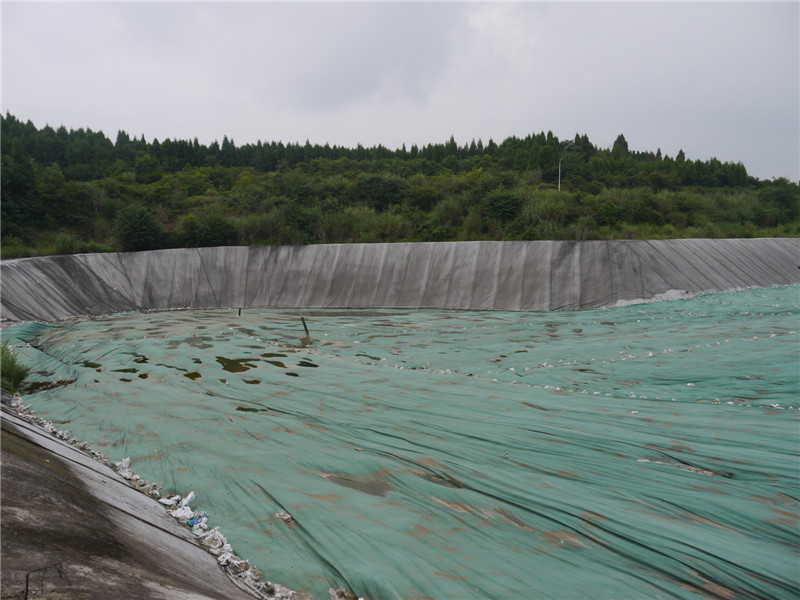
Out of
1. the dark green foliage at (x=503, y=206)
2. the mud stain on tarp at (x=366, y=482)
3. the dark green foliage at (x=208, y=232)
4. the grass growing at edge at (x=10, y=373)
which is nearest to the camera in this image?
the mud stain on tarp at (x=366, y=482)

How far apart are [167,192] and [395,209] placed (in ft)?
47.0

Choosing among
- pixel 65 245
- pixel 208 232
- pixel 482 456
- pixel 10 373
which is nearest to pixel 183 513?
pixel 482 456

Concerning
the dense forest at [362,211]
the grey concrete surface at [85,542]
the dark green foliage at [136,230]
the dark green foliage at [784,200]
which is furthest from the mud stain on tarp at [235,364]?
the dark green foliage at [784,200]

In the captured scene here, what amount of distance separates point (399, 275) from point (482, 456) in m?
14.3

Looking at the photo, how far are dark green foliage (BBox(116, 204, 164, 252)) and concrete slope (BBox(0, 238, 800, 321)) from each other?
938 millimetres

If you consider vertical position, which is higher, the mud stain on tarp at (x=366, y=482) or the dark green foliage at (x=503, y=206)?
the dark green foliage at (x=503, y=206)

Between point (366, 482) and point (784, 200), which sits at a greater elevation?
point (784, 200)

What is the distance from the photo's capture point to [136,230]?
67.9 feet

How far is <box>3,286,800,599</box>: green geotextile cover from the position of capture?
2.56 meters

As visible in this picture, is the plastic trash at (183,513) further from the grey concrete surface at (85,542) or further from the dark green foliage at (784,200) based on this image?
the dark green foliage at (784,200)

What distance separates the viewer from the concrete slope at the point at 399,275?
15516 mm

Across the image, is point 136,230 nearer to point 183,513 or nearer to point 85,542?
point 183,513

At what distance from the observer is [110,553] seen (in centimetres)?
207

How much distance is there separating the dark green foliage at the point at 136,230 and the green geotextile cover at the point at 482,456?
13.9 metres
